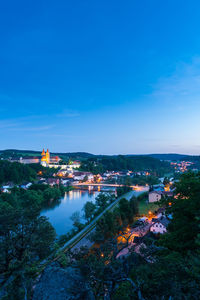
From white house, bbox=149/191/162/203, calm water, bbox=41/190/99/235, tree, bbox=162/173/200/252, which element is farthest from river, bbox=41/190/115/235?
tree, bbox=162/173/200/252

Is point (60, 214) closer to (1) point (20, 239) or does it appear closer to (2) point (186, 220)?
(1) point (20, 239)

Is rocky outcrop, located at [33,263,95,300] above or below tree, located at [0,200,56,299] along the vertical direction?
above

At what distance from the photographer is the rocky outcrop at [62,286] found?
217cm

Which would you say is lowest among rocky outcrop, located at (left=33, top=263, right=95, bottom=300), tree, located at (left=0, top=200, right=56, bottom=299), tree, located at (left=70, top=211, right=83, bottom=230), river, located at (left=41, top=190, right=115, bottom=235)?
river, located at (left=41, top=190, right=115, bottom=235)

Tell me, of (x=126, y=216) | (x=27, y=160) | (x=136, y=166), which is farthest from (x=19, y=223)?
(x=136, y=166)

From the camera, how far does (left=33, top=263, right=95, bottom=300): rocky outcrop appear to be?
7.13 ft

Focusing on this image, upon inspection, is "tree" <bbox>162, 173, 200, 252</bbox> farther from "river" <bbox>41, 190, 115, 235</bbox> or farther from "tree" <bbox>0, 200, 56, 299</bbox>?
"river" <bbox>41, 190, 115, 235</bbox>

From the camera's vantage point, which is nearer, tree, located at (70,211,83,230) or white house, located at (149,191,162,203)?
tree, located at (70,211,83,230)

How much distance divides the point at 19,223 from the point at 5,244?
58 centimetres

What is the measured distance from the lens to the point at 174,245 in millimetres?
3725

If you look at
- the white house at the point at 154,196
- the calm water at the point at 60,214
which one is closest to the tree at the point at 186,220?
the calm water at the point at 60,214

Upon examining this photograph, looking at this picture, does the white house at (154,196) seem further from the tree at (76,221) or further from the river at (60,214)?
the tree at (76,221)

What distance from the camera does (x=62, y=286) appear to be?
2234 millimetres

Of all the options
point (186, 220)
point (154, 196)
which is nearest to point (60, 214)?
point (154, 196)
